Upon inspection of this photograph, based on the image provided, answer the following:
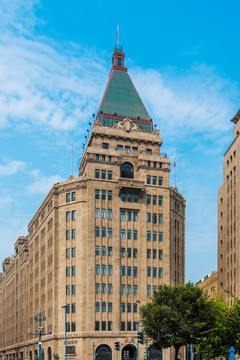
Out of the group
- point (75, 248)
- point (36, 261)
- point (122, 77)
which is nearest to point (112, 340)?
point (75, 248)

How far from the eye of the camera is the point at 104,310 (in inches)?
3760

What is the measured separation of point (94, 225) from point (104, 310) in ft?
51.0

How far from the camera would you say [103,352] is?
9350cm

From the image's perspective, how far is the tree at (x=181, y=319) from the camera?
66.4 m

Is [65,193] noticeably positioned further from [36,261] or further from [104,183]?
[36,261]

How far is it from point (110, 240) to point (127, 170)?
1514 cm

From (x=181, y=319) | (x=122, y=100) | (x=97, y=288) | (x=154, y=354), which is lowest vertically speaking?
(x=154, y=354)

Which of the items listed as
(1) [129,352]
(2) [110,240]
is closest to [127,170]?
(2) [110,240]

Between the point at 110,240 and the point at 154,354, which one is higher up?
the point at 110,240

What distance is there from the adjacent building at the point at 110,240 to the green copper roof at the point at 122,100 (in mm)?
486

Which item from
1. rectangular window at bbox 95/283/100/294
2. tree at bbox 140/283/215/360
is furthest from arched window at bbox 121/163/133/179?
tree at bbox 140/283/215/360

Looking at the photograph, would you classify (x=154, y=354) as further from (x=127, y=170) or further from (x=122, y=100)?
(x=122, y=100)

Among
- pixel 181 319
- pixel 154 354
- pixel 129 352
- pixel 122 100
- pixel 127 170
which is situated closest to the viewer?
pixel 181 319

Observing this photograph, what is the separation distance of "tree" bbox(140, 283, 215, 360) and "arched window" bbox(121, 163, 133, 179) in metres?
39.2
